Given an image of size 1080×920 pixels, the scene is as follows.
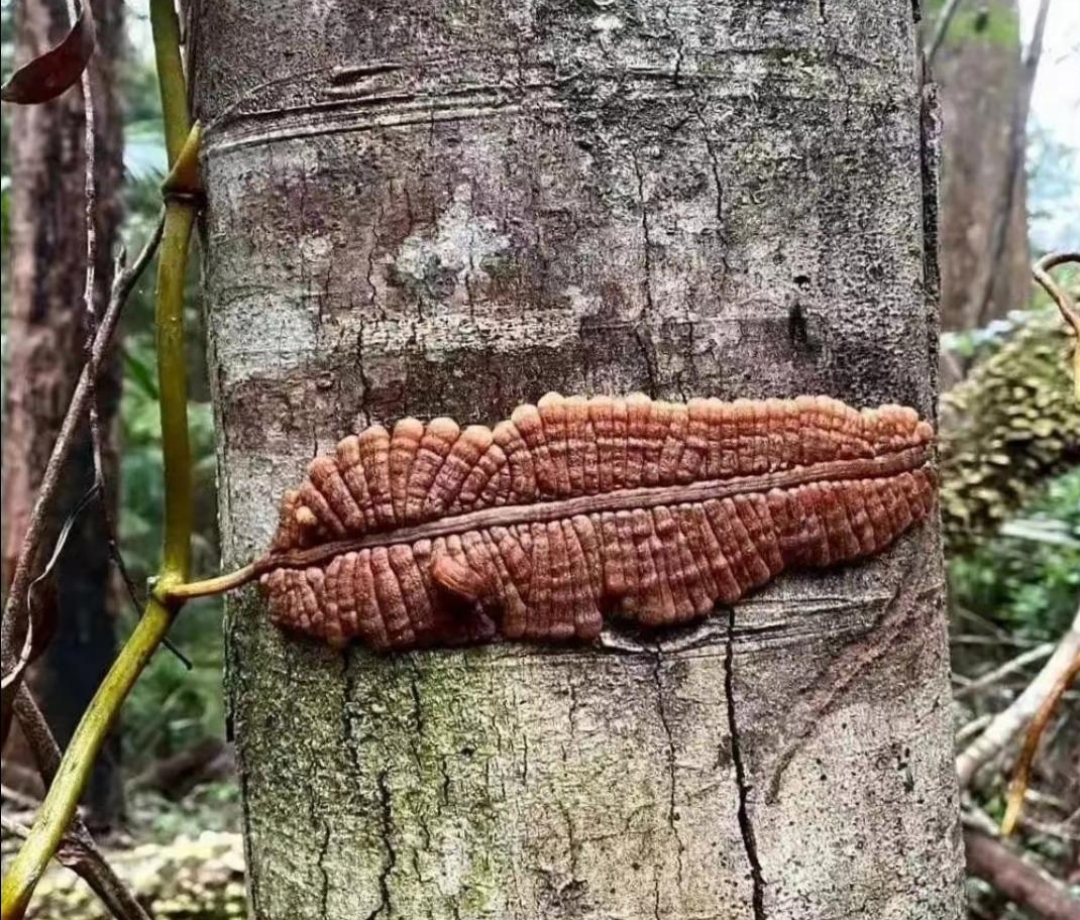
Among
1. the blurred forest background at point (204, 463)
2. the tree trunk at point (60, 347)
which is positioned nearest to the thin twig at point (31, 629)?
the blurred forest background at point (204, 463)

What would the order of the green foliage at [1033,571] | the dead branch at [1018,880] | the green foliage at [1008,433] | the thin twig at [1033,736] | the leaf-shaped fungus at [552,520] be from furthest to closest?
the green foliage at [1033,571]
the green foliage at [1008,433]
the dead branch at [1018,880]
the thin twig at [1033,736]
the leaf-shaped fungus at [552,520]

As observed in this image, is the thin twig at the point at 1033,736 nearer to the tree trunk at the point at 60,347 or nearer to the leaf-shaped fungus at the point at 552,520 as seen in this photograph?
the leaf-shaped fungus at the point at 552,520

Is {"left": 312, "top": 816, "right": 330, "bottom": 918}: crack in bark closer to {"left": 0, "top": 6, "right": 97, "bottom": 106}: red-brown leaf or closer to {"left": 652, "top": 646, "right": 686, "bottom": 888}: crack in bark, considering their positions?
{"left": 652, "top": 646, "right": 686, "bottom": 888}: crack in bark

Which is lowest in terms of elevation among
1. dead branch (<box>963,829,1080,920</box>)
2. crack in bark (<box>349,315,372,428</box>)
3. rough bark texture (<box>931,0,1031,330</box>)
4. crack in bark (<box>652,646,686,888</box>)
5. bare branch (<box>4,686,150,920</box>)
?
dead branch (<box>963,829,1080,920</box>)

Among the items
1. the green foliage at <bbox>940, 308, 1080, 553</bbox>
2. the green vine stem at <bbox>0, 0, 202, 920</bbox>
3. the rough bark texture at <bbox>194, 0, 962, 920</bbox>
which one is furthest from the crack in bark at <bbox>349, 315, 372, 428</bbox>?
the green foliage at <bbox>940, 308, 1080, 553</bbox>

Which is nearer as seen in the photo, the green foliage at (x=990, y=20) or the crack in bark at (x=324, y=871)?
the crack in bark at (x=324, y=871)
